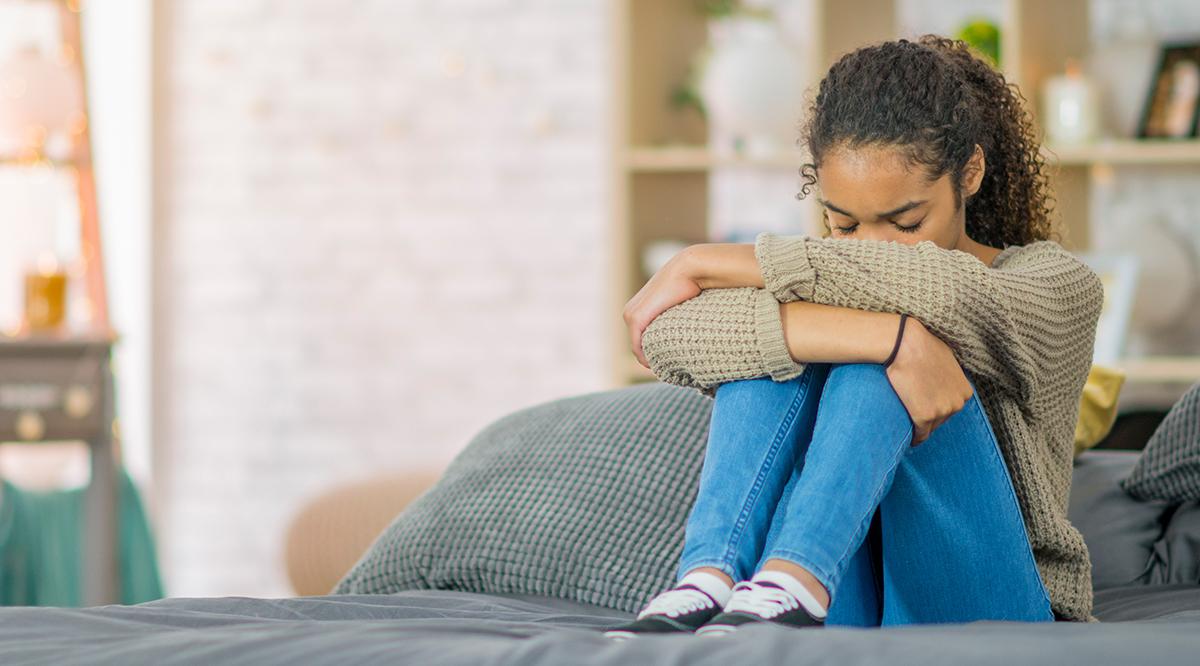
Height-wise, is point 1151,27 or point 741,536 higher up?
point 1151,27

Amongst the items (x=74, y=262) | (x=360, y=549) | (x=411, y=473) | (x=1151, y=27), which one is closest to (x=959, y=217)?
(x=360, y=549)

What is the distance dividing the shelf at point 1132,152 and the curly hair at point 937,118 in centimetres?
135

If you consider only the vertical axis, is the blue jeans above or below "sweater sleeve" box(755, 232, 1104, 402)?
below

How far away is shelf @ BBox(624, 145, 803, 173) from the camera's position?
3055 mm

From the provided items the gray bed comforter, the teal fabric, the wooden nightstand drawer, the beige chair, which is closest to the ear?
the gray bed comforter

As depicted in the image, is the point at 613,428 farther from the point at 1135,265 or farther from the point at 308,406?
the point at 308,406

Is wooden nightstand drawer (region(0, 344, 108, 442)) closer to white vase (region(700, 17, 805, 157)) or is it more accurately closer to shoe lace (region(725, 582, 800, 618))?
white vase (region(700, 17, 805, 157))

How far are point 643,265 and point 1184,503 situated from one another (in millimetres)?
1602

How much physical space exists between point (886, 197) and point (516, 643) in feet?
2.12

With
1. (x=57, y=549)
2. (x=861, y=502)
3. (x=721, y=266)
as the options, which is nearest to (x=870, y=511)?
(x=861, y=502)

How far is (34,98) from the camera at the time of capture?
3307 mm

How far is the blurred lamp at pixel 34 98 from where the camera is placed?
3277 mm

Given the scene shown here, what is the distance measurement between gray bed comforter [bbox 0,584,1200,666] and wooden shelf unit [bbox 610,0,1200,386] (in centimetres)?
196

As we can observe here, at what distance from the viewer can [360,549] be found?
2.28 m
